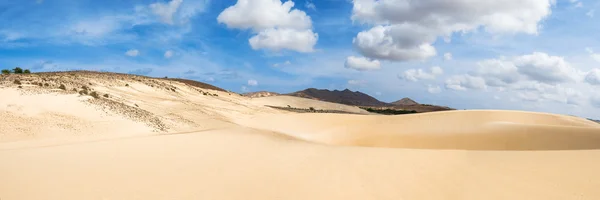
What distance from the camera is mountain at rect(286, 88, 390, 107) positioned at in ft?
235

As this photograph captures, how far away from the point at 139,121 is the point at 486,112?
2223 cm

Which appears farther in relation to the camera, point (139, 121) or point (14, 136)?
point (139, 121)

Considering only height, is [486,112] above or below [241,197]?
above

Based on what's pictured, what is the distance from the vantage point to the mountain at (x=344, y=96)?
2817 inches

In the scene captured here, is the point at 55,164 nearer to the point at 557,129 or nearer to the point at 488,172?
the point at 488,172

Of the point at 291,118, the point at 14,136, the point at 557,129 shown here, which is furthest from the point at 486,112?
the point at 14,136

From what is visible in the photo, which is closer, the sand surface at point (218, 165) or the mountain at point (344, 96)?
the sand surface at point (218, 165)

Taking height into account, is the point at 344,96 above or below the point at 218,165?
above

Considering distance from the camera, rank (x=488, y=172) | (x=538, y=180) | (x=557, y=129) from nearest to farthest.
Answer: (x=538, y=180), (x=488, y=172), (x=557, y=129)

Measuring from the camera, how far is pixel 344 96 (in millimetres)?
78125

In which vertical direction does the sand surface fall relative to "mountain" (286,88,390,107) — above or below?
below

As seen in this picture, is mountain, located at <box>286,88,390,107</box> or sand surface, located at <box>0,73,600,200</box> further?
mountain, located at <box>286,88,390,107</box>

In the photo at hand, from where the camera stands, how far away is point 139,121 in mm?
14297

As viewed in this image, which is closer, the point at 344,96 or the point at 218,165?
the point at 218,165
